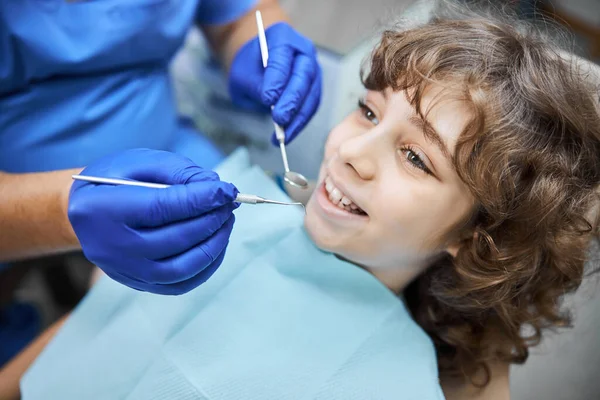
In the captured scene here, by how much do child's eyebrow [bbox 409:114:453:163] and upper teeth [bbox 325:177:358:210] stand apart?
18 centimetres

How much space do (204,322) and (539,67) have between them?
0.73 m

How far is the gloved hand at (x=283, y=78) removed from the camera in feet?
3.57

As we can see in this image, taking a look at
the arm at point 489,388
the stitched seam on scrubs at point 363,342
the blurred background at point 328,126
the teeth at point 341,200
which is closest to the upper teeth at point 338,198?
the teeth at point 341,200

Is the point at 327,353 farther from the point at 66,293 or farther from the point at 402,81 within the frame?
the point at 66,293

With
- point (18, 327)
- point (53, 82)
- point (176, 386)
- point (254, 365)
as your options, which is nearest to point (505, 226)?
point (254, 365)

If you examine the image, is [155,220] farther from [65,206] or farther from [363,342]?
[363,342]

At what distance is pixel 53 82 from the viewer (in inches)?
45.7

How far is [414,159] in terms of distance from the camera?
0.89 meters

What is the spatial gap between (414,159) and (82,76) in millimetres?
779

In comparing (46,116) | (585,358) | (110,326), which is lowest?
(585,358)

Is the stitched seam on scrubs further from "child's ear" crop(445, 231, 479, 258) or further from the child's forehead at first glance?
the child's forehead

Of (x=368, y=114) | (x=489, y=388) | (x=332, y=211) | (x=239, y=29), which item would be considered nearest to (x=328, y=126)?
(x=239, y=29)

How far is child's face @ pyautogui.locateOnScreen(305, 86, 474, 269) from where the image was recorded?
2.81ft

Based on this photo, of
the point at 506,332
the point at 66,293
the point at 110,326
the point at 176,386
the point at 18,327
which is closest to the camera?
the point at 176,386
